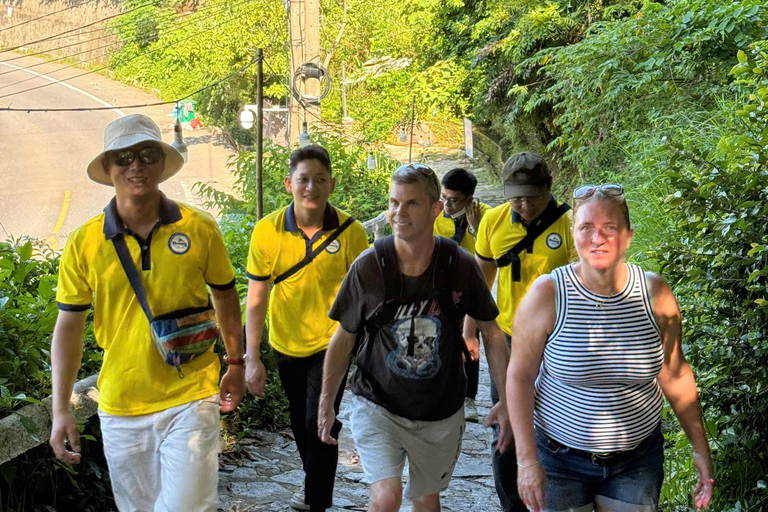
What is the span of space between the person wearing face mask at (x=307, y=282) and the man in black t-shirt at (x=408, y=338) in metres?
0.99

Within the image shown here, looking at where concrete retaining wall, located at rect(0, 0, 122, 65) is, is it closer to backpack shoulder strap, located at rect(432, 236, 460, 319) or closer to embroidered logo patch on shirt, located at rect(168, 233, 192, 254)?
embroidered logo patch on shirt, located at rect(168, 233, 192, 254)

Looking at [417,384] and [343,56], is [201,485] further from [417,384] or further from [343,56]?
[343,56]

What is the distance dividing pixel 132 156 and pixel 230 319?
79cm

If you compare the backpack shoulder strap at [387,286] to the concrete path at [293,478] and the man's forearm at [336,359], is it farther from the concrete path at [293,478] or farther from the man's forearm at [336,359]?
the concrete path at [293,478]

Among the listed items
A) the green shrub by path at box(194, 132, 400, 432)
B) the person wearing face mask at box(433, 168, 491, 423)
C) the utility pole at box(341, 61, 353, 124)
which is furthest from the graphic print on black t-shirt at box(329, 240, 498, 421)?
the utility pole at box(341, 61, 353, 124)

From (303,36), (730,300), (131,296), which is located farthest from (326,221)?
(303,36)

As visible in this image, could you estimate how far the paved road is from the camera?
25.3 meters

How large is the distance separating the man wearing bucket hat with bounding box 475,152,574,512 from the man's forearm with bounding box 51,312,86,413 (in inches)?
81.1

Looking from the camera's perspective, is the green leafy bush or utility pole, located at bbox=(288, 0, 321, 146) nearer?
the green leafy bush

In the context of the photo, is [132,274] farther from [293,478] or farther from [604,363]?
[293,478]

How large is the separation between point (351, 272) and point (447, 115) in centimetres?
2024

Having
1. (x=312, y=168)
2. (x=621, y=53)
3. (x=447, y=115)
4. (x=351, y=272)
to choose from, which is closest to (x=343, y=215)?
(x=312, y=168)

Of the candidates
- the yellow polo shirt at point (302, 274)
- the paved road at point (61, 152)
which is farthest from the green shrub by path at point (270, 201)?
the paved road at point (61, 152)

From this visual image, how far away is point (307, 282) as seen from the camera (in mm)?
4621
